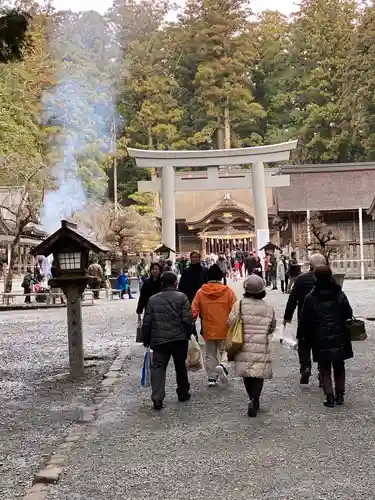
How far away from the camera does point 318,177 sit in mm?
33219

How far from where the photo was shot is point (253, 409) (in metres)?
5.29

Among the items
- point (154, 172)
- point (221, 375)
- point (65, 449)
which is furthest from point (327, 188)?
point (65, 449)

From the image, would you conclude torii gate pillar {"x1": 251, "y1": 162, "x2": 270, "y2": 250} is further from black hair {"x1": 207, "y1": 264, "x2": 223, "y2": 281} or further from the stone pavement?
the stone pavement

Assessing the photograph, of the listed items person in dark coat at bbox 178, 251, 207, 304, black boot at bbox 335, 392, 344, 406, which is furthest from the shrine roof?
black boot at bbox 335, 392, 344, 406

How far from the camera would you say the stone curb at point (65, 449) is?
3.79m

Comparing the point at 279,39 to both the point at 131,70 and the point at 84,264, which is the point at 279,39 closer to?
the point at 131,70

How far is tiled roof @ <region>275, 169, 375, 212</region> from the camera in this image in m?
30.1

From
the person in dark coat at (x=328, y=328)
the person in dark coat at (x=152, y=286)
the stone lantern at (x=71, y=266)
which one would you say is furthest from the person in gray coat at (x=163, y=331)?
the stone lantern at (x=71, y=266)

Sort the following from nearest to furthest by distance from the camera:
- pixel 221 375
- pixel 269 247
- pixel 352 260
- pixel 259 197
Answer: pixel 221 375 < pixel 269 247 < pixel 352 260 < pixel 259 197

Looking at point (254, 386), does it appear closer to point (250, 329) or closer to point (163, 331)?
point (250, 329)

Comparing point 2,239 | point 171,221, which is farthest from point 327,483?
point 2,239

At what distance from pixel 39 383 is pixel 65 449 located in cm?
306

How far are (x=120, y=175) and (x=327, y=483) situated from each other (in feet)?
140

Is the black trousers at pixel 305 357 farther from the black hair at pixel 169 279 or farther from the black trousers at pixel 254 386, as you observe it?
the black hair at pixel 169 279
